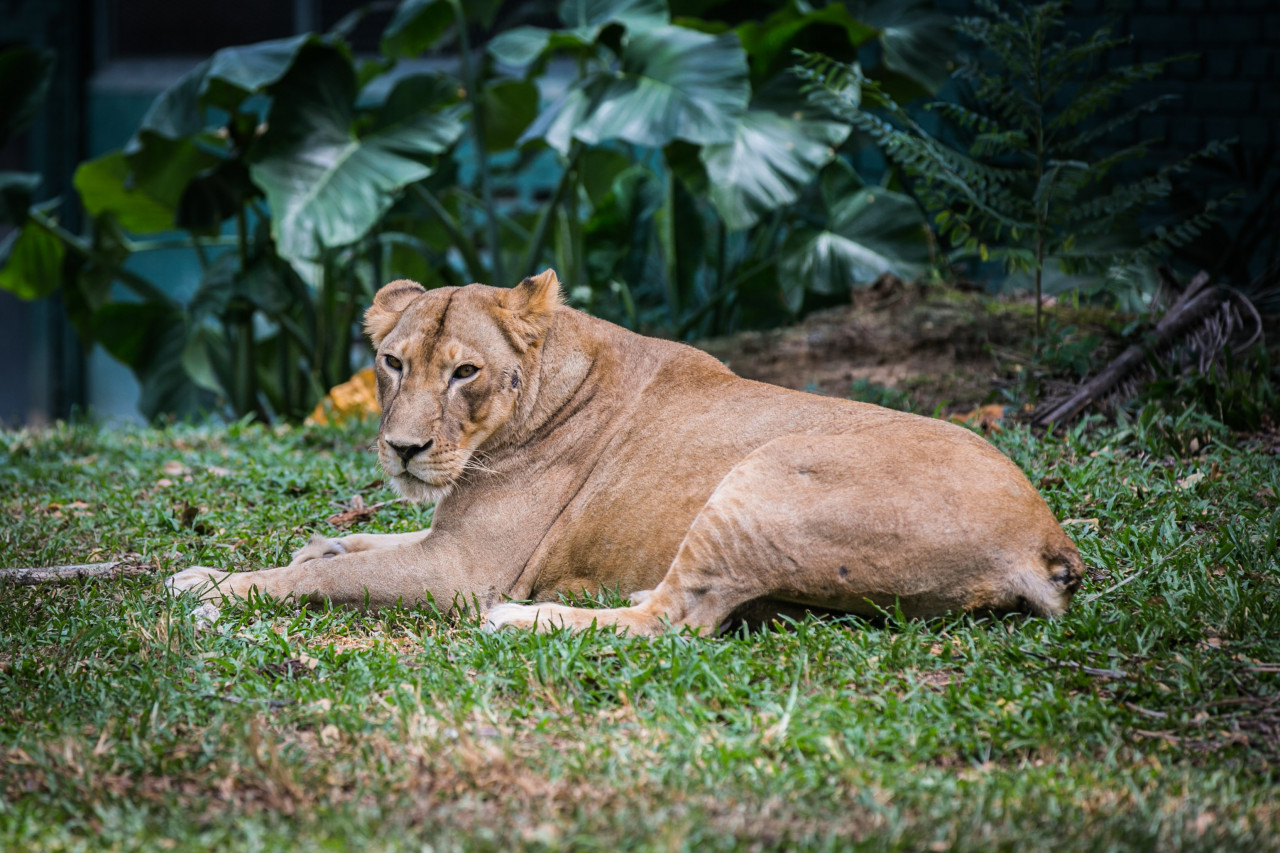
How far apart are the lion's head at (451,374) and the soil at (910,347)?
2.89 metres

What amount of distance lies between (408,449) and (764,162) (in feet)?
14.1

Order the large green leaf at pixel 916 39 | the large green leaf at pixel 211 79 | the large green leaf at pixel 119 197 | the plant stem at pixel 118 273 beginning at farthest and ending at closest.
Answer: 1. the plant stem at pixel 118 273
2. the large green leaf at pixel 119 197
3. the large green leaf at pixel 916 39
4. the large green leaf at pixel 211 79

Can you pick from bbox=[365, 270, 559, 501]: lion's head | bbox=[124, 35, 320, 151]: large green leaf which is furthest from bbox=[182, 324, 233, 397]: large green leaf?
bbox=[365, 270, 559, 501]: lion's head

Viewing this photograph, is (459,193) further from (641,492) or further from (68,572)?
(641,492)

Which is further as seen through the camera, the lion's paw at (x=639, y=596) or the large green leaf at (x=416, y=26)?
the large green leaf at (x=416, y=26)

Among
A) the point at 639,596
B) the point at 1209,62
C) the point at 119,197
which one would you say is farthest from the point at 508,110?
the point at 639,596

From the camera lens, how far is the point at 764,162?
716 cm

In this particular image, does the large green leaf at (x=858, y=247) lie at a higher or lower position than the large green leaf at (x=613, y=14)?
lower

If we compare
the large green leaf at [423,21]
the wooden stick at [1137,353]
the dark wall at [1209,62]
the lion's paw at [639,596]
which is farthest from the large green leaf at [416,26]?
the lion's paw at [639,596]

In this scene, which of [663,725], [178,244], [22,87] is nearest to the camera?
[663,725]

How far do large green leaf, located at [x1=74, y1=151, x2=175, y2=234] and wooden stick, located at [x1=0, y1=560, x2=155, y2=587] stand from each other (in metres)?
5.08

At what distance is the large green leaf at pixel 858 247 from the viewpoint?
774 cm

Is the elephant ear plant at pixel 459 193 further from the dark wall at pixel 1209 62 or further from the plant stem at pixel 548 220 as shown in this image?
the dark wall at pixel 1209 62

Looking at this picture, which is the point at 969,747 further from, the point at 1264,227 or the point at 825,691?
the point at 1264,227
